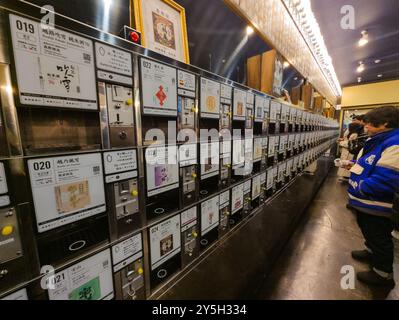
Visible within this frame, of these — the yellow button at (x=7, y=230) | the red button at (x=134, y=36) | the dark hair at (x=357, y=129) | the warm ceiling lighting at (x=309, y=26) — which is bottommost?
the yellow button at (x=7, y=230)

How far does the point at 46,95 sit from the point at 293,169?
129 inches

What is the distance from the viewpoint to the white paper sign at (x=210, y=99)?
115 cm

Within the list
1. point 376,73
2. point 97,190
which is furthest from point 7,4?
point 376,73

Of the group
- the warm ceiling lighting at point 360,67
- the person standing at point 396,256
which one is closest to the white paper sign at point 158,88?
the person standing at point 396,256

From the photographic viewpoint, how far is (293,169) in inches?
121

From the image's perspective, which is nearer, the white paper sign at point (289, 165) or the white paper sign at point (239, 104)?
the white paper sign at point (239, 104)

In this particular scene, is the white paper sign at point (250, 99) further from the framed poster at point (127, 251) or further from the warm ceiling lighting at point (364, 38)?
the warm ceiling lighting at point (364, 38)

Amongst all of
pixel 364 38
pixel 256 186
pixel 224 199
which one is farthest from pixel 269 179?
pixel 364 38

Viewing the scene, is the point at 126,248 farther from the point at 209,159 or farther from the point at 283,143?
the point at 283,143

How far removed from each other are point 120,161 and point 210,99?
72 cm

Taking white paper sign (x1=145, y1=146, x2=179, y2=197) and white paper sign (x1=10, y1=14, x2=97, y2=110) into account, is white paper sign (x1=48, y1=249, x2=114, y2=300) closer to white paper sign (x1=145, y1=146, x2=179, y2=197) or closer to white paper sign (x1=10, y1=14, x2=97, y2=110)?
white paper sign (x1=145, y1=146, x2=179, y2=197)

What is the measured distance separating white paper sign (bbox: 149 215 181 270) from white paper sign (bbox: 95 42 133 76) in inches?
29.5

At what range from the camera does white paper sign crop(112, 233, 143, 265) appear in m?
0.79

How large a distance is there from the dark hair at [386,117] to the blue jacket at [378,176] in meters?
0.10
